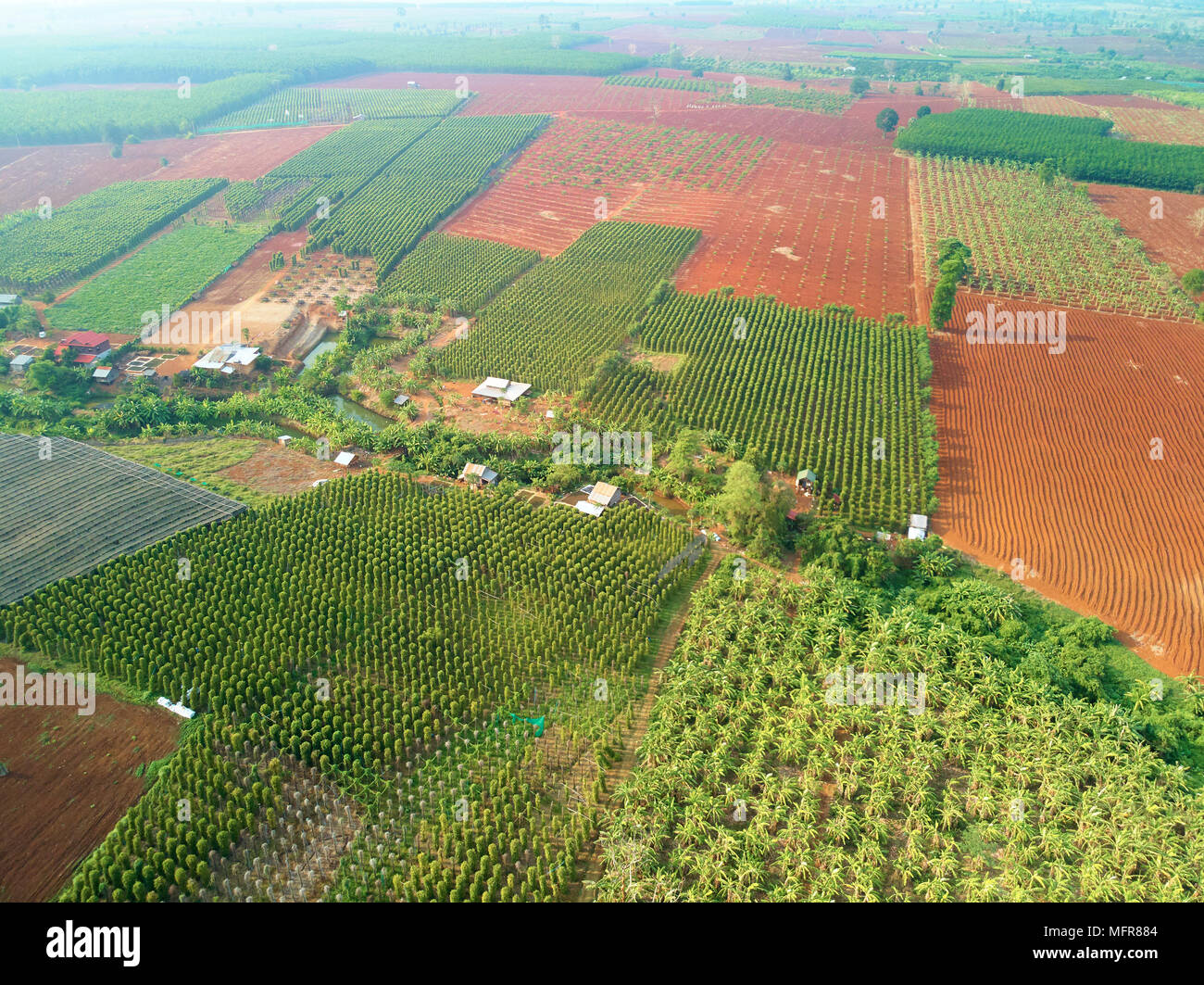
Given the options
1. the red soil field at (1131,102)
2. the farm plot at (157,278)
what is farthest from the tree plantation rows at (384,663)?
the red soil field at (1131,102)

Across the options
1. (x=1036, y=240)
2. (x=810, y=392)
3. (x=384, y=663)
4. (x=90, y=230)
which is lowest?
(x=384, y=663)

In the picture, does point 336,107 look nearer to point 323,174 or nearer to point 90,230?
point 323,174

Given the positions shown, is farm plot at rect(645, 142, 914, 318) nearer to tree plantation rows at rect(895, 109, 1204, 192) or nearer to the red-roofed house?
tree plantation rows at rect(895, 109, 1204, 192)

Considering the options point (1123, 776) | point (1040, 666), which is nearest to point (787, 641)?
point (1040, 666)

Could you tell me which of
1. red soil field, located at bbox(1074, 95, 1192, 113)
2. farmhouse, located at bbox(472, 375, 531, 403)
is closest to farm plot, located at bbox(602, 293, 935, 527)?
farmhouse, located at bbox(472, 375, 531, 403)

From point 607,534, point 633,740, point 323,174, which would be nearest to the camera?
point 633,740

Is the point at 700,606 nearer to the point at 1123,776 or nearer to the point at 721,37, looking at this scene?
the point at 1123,776

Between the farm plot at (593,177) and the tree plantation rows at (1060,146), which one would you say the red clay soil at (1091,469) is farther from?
the farm plot at (593,177)

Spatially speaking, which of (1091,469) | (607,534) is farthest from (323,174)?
(1091,469)
